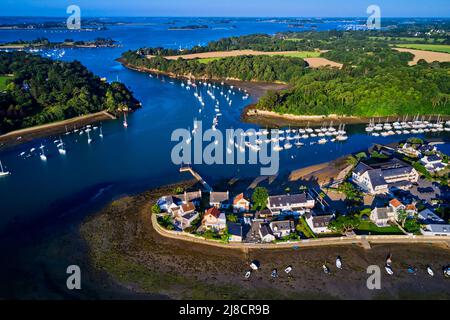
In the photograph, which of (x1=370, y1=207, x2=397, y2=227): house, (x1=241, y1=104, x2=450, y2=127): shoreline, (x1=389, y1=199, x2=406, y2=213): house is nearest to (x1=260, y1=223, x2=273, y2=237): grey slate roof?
(x1=370, y1=207, x2=397, y2=227): house

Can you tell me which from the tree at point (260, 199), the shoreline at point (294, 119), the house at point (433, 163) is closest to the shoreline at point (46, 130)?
the shoreline at point (294, 119)

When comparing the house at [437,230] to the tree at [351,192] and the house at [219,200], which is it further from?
the house at [219,200]

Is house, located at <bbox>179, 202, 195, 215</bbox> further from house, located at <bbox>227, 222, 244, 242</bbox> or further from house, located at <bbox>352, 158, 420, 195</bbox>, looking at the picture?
house, located at <bbox>352, 158, 420, 195</bbox>

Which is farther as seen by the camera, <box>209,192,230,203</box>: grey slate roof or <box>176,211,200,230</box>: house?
<box>209,192,230,203</box>: grey slate roof

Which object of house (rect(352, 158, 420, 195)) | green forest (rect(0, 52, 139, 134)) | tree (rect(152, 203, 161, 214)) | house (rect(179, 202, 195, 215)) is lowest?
tree (rect(152, 203, 161, 214))
